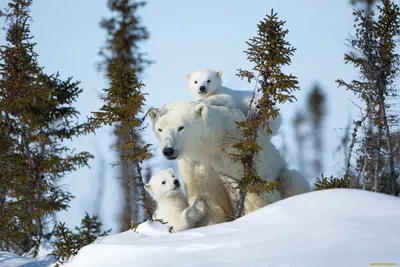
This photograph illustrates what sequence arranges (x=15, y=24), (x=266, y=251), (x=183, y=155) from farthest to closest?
(x=15, y=24)
(x=183, y=155)
(x=266, y=251)

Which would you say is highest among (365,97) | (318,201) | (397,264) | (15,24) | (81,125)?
(15,24)

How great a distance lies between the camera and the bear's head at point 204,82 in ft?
40.3

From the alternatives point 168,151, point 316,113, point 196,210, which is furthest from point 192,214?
point 316,113

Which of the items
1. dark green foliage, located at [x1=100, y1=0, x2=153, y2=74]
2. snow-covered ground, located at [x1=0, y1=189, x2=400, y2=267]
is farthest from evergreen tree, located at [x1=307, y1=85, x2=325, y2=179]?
snow-covered ground, located at [x1=0, y1=189, x2=400, y2=267]

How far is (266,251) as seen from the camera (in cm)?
647

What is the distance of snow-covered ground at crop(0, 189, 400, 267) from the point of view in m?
6.21

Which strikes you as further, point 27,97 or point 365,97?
point 27,97

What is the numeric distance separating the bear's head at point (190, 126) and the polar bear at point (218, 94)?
40 centimetres

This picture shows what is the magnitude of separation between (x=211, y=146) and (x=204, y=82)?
2.41m

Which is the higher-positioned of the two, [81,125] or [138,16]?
[138,16]

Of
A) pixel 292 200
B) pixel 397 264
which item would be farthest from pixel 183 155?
pixel 397 264

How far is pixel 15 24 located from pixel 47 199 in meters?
5.37

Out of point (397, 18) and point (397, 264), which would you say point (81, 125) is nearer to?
point (397, 18)

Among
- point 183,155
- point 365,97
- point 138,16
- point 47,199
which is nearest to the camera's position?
point 183,155
